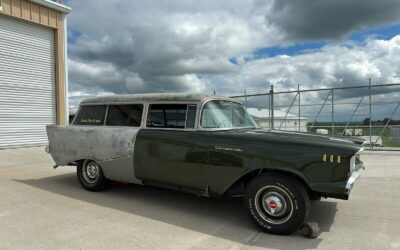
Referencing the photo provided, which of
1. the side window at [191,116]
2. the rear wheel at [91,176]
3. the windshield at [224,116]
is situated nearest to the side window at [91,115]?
the rear wheel at [91,176]

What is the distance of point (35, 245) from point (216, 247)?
2.05 metres

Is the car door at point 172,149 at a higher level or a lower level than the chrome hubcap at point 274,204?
higher

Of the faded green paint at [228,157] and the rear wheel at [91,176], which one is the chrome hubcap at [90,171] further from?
the faded green paint at [228,157]

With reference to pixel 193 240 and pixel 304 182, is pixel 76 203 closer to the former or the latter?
pixel 193 240

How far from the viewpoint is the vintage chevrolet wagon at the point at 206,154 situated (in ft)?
14.3

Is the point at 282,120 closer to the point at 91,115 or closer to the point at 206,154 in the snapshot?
the point at 91,115

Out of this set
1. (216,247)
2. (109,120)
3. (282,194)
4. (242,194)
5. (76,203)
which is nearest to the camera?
(216,247)

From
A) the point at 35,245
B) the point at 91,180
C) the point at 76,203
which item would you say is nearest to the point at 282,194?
the point at 35,245

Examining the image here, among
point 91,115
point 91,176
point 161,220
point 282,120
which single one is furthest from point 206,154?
point 282,120

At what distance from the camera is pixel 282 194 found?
14.7 feet

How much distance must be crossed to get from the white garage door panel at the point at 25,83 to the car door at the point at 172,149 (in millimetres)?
11298

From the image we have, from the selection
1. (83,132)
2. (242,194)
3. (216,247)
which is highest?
(83,132)

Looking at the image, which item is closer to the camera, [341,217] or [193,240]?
[193,240]

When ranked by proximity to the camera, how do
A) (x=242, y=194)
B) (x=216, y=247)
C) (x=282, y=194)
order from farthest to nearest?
(x=242, y=194) < (x=282, y=194) < (x=216, y=247)
